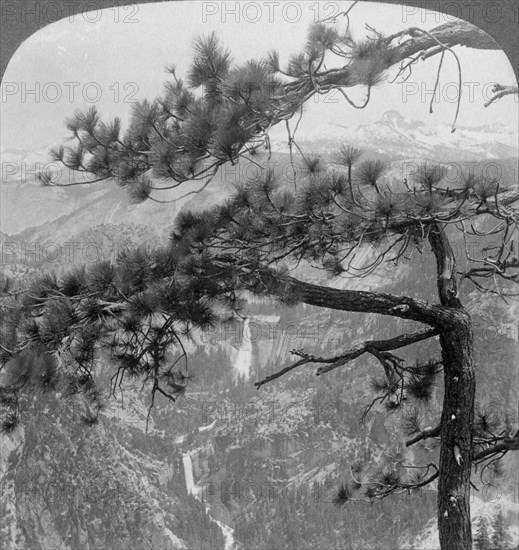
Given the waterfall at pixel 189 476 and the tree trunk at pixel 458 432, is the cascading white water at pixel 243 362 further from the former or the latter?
the tree trunk at pixel 458 432

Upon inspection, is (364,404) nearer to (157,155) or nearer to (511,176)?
(511,176)

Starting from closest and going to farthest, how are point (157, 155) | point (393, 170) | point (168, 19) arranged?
point (157, 155)
point (168, 19)
point (393, 170)

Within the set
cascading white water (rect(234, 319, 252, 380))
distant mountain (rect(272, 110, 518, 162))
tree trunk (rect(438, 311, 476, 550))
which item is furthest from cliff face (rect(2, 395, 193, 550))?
distant mountain (rect(272, 110, 518, 162))

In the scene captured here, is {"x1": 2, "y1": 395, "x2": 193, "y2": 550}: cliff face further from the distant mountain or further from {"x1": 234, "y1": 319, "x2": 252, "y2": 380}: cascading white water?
the distant mountain

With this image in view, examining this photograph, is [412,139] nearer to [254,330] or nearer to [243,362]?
[254,330]

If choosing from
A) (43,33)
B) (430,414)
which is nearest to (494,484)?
(430,414)

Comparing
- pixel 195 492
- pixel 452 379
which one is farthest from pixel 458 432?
pixel 195 492

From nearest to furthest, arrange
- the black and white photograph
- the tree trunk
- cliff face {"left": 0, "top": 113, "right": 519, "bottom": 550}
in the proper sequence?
the tree trunk
the black and white photograph
cliff face {"left": 0, "top": 113, "right": 519, "bottom": 550}

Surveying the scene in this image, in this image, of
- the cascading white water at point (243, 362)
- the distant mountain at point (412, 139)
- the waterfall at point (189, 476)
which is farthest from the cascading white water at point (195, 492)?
the distant mountain at point (412, 139)
